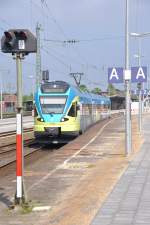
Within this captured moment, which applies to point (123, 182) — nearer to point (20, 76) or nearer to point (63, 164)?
point (20, 76)

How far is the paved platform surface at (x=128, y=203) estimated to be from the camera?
364 inches

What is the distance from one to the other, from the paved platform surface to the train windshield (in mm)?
15250

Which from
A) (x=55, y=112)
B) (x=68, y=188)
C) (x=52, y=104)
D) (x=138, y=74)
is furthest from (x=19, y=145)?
(x=52, y=104)

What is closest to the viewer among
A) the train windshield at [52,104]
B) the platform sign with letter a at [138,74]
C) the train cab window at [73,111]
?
the platform sign with letter a at [138,74]

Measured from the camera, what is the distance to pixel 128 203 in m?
10.8

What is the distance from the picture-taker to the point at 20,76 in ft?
36.2

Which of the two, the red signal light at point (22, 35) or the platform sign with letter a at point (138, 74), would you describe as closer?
the red signal light at point (22, 35)

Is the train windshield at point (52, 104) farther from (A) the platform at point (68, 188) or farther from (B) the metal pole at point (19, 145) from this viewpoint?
(B) the metal pole at point (19, 145)

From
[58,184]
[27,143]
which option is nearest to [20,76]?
[58,184]

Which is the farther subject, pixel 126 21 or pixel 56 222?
pixel 126 21

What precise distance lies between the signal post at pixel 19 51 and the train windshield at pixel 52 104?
20115mm

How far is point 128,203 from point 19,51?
3.36m

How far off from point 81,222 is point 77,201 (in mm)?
2110

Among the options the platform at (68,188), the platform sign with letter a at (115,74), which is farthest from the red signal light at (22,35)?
the platform sign with letter a at (115,74)
